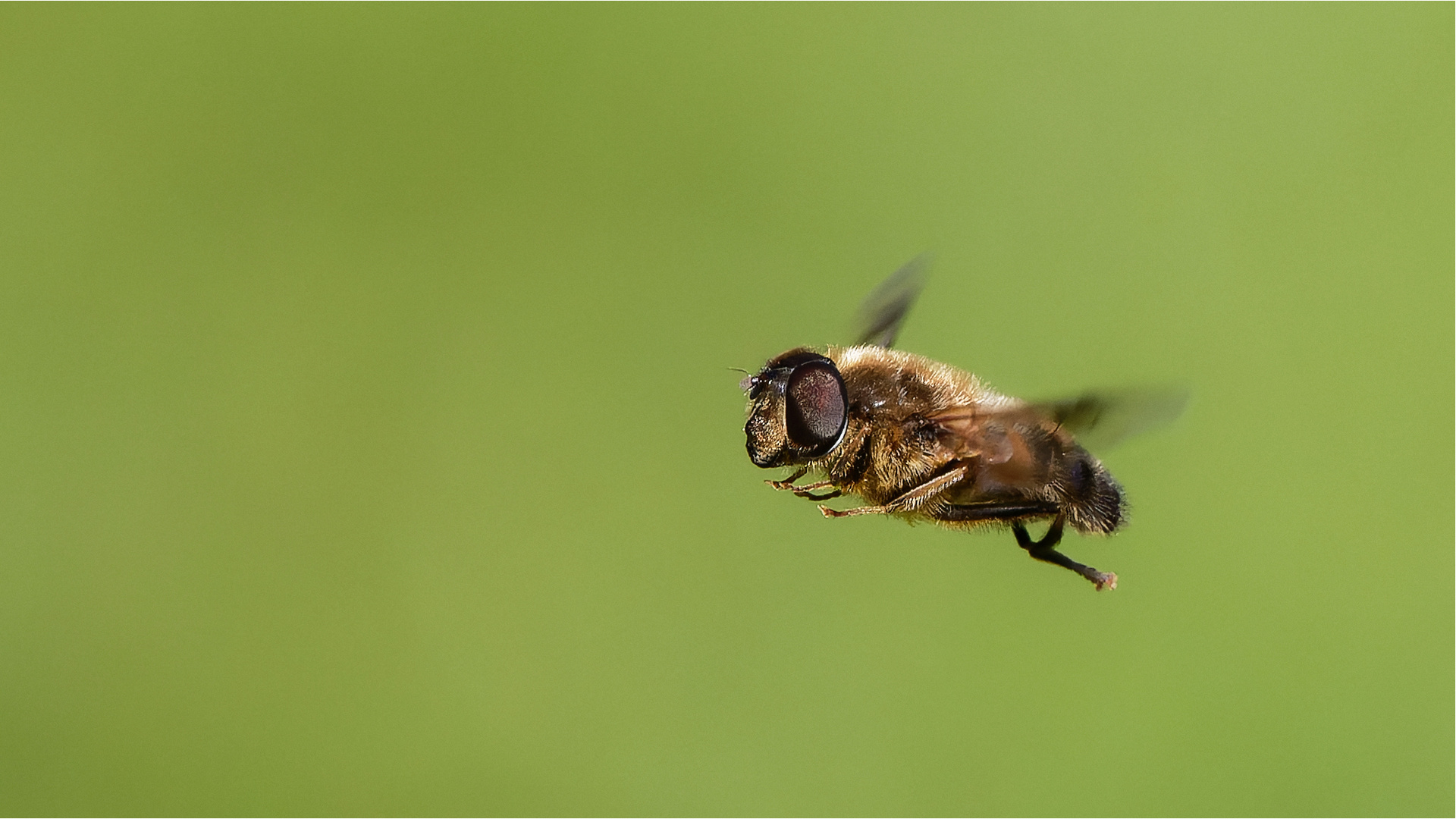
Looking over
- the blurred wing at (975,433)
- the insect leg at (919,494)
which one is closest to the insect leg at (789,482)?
the insect leg at (919,494)

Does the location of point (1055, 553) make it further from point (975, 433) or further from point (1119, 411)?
point (1119, 411)

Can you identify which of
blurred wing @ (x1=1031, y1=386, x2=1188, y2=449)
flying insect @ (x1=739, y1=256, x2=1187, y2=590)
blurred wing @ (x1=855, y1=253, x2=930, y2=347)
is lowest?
blurred wing @ (x1=1031, y1=386, x2=1188, y2=449)

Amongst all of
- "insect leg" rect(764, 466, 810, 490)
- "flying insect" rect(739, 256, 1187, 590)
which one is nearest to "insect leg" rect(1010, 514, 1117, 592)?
"flying insect" rect(739, 256, 1187, 590)

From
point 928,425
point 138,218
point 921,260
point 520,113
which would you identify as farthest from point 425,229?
point 928,425

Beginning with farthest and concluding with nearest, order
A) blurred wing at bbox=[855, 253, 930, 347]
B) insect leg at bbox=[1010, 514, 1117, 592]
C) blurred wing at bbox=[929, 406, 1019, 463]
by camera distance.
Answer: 1. blurred wing at bbox=[855, 253, 930, 347]
2. insect leg at bbox=[1010, 514, 1117, 592]
3. blurred wing at bbox=[929, 406, 1019, 463]

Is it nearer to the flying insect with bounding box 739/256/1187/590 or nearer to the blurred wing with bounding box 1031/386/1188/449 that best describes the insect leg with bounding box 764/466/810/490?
the flying insect with bounding box 739/256/1187/590

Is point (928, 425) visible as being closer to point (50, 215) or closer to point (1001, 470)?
point (1001, 470)

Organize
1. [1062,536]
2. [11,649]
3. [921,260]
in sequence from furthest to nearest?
[11,649]
[921,260]
[1062,536]

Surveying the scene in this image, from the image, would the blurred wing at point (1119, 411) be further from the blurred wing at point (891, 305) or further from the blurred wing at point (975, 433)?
the blurred wing at point (891, 305)
